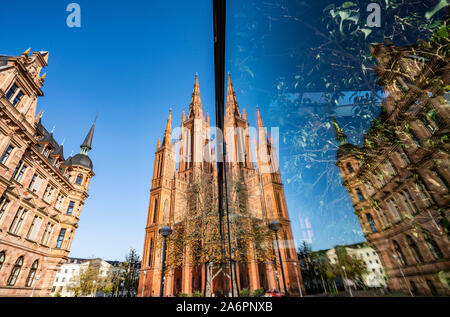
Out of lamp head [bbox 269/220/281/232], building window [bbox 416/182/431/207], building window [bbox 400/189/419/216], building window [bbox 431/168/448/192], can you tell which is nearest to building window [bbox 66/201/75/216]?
lamp head [bbox 269/220/281/232]

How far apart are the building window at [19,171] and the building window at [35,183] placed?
1481 millimetres

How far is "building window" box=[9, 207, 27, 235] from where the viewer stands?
46.2ft

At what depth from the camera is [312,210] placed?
7.07 feet

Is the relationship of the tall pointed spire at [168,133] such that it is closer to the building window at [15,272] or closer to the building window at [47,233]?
the building window at [47,233]

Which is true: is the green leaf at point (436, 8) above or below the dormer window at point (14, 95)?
below

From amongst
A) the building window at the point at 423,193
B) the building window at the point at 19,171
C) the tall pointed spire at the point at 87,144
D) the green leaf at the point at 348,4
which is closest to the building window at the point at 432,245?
the building window at the point at 423,193

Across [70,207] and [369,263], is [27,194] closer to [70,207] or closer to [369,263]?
[70,207]

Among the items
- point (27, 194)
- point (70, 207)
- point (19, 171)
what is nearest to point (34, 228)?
point (27, 194)

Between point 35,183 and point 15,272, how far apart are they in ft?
22.1

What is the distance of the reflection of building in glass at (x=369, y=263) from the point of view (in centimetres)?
159
